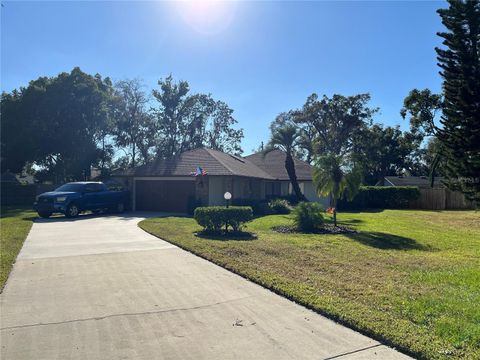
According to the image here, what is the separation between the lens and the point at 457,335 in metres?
A: 4.66

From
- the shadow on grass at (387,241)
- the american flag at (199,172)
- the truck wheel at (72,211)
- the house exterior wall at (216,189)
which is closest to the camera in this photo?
the shadow on grass at (387,241)

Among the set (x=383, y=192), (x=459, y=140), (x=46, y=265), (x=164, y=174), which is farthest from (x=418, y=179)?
(x=46, y=265)

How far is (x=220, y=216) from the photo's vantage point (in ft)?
43.3

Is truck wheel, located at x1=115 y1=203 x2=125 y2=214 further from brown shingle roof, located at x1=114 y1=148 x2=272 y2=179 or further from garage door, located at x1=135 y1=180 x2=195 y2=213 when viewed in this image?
brown shingle roof, located at x1=114 y1=148 x2=272 y2=179

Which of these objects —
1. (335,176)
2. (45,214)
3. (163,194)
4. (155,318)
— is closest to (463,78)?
(335,176)

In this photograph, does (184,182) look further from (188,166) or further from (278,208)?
(278,208)

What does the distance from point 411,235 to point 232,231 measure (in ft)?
21.8

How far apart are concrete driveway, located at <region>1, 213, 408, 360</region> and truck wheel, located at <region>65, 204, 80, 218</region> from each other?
39.2 feet

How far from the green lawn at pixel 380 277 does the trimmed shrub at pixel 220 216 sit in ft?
2.43

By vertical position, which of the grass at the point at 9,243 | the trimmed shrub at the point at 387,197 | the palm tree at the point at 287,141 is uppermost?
the palm tree at the point at 287,141

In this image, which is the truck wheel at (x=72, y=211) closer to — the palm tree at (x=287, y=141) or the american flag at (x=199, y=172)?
the american flag at (x=199, y=172)

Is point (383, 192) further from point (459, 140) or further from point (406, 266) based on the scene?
point (406, 266)

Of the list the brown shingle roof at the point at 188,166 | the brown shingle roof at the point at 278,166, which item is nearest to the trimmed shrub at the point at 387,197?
the brown shingle roof at the point at 278,166

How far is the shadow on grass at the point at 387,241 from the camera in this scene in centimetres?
1237
